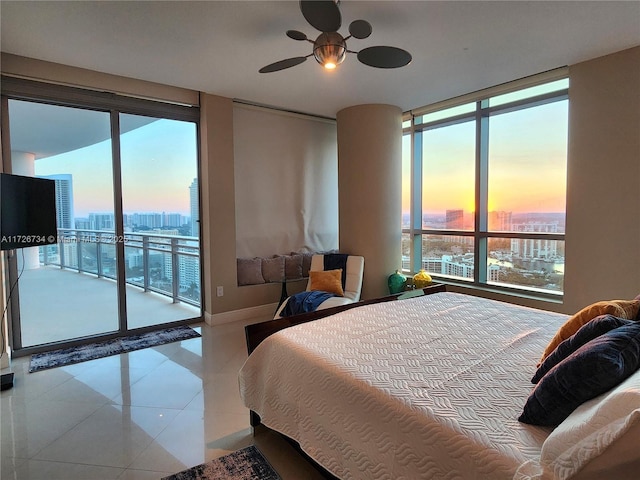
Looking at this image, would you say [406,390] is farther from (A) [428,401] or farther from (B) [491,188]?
(B) [491,188]

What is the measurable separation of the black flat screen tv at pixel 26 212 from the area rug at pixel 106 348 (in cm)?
114

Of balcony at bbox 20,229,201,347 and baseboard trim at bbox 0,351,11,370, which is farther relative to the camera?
balcony at bbox 20,229,201,347

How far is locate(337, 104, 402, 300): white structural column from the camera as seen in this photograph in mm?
4531

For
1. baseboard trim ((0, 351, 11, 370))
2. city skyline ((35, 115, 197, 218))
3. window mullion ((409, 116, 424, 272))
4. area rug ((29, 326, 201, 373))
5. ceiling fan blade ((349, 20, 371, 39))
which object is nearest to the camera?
ceiling fan blade ((349, 20, 371, 39))

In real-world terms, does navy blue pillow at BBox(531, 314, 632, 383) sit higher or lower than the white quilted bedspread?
higher

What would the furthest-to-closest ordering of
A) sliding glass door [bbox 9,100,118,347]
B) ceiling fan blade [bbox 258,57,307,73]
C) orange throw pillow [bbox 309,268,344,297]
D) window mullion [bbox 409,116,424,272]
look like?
window mullion [bbox 409,116,424,272] → orange throw pillow [bbox 309,268,344,297] → sliding glass door [bbox 9,100,118,347] → ceiling fan blade [bbox 258,57,307,73]

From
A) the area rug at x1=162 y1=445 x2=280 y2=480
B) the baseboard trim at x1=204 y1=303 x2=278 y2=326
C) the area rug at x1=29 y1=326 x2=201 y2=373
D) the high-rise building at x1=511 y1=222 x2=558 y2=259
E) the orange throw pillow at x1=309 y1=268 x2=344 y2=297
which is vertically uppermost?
the high-rise building at x1=511 y1=222 x2=558 y2=259

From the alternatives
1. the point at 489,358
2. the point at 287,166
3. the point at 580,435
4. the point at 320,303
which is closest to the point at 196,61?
the point at 287,166

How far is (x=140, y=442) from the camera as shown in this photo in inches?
80.2

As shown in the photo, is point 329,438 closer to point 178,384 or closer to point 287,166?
point 178,384

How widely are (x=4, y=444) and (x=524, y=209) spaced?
4970 mm

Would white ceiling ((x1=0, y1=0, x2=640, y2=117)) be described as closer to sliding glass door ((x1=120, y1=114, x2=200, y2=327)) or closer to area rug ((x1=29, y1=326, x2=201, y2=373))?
sliding glass door ((x1=120, y1=114, x2=200, y2=327))

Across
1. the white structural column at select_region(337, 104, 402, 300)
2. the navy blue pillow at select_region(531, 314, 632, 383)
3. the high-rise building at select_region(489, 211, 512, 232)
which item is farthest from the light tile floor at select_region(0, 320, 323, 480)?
the high-rise building at select_region(489, 211, 512, 232)

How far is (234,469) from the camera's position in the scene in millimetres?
1794
